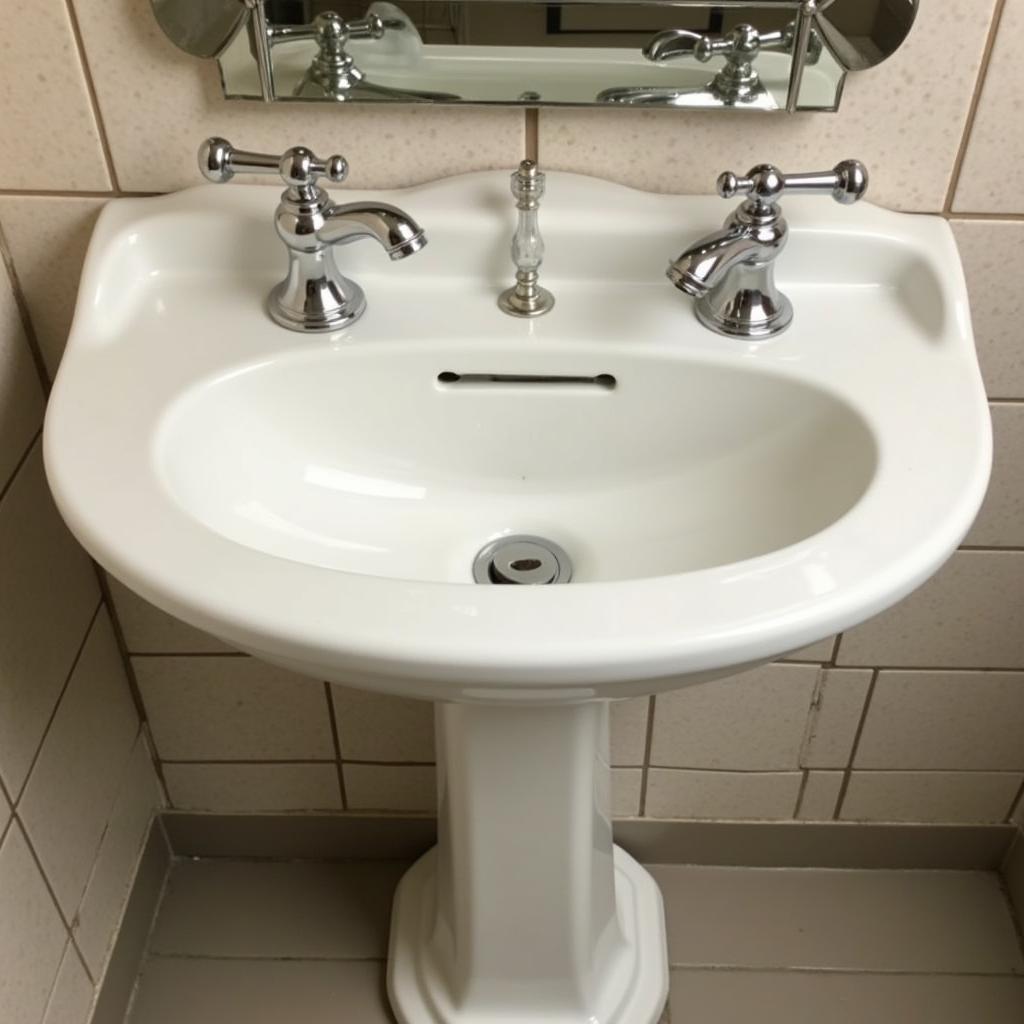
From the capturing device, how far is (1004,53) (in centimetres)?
76

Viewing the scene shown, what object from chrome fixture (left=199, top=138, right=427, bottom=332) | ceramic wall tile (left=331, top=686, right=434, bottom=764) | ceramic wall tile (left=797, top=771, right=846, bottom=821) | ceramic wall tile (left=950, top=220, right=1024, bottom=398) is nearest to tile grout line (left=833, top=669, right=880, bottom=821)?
ceramic wall tile (left=797, top=771, right=846, bottom=821)

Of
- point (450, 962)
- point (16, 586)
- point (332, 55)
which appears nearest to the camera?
point (332, 55)

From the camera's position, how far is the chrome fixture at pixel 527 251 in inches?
29.8

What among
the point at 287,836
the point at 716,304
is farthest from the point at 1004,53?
the point at 287,836

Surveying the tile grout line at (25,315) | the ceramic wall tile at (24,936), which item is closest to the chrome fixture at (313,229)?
the tile grout line at (25,315)

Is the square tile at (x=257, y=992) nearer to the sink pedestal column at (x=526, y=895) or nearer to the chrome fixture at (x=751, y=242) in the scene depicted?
the sink pedestal column at (x=526, y=895)

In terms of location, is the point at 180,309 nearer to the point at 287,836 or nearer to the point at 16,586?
the point at 16,586

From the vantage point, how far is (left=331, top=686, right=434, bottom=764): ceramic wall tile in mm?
1177

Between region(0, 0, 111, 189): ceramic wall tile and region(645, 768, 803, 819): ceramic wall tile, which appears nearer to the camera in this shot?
region(0, 0, 111, 189): ceramic wall tile

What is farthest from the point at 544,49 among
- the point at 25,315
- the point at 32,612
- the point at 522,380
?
the point at 32,612

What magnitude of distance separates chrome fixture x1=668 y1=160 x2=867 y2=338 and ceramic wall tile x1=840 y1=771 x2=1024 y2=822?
0.65m

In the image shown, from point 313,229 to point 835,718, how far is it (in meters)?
0.74

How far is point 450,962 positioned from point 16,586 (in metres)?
0.55

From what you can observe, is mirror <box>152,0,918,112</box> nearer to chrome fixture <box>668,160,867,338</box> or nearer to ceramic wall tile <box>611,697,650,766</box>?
chrome fixture <box>668,160,867,338</box>
